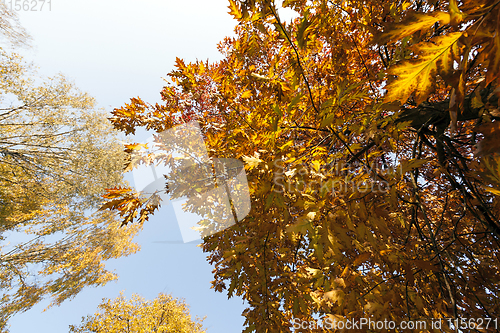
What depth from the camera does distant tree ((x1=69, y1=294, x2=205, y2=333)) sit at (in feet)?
32.8

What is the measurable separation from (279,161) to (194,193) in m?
1.00

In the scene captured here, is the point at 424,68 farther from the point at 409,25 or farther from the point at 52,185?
the point at 52,185

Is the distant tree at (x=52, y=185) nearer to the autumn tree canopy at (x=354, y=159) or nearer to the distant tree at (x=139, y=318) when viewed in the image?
the distant tree at (x=139, y=318)

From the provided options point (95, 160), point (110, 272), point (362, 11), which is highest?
point (95, 160)

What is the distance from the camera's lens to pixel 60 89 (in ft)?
29.3

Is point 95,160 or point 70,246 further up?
point 95,160

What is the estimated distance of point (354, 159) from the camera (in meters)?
1.73

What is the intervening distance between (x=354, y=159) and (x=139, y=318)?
1404cm

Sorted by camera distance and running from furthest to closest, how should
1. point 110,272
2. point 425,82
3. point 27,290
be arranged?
point 110,272 < point 27,290 < point 425,82

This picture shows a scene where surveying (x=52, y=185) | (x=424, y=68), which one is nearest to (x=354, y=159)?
(x=424, y=68)

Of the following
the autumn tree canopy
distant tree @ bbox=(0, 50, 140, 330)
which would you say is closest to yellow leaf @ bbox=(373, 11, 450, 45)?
the autumn tree canopy

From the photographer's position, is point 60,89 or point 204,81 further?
point 60,89

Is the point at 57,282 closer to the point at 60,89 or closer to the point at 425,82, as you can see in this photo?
the point at 60,89

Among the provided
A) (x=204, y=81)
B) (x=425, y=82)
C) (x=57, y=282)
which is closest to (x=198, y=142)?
(x=204, y=81)
